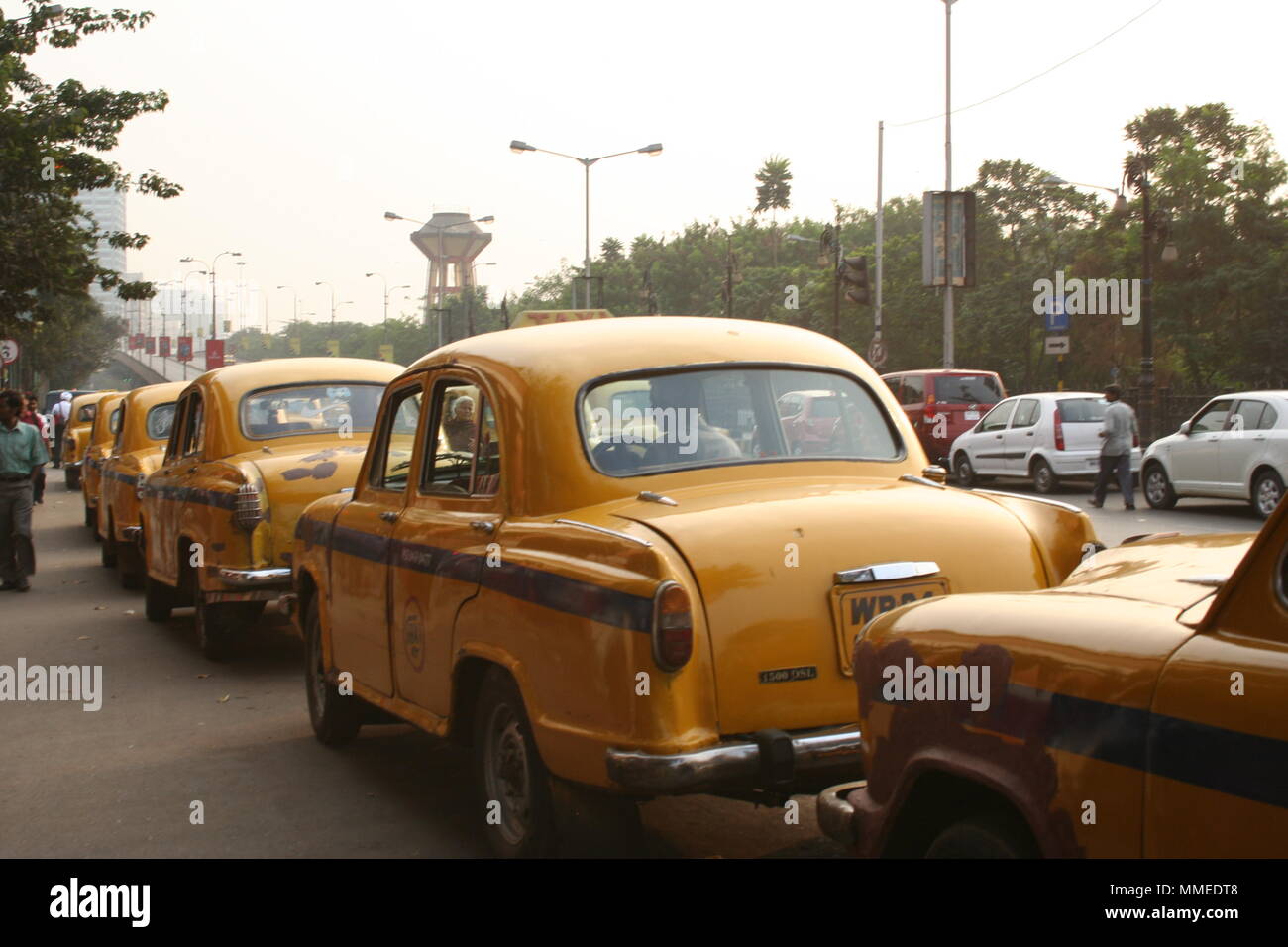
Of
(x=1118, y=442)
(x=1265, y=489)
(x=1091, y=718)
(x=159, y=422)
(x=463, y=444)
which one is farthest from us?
(x=1118, y=442)

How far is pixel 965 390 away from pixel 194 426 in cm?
1937

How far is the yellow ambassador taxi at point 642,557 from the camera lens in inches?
160

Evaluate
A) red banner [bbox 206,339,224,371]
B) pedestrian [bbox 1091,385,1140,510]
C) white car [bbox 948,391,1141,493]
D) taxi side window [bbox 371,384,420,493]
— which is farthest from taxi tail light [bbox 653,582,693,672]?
red banner [bbox 206,339,224,371]

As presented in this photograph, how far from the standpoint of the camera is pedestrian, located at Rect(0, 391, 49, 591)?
1341 cm

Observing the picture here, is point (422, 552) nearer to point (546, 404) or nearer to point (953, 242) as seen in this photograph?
point (546, 404)

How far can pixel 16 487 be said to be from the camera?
13.6 metres

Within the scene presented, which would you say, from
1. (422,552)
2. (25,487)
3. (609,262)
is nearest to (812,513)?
(422,552)

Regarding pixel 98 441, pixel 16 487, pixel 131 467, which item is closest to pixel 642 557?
pixel 131 467

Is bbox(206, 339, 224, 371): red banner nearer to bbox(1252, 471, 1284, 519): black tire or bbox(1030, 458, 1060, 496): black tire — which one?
bbox(1030, 458, 1060, 496): black tire

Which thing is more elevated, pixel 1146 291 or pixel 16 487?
pixel 1146 291

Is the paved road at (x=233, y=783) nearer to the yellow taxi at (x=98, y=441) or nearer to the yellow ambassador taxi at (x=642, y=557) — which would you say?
the yellow ambassador taxi at (x=642, y=557)

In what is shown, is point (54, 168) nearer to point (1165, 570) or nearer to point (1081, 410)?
point (1081, 410)

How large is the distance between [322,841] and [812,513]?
7.68 ft

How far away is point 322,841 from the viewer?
545cm
